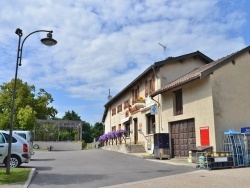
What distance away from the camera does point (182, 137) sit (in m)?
19.6

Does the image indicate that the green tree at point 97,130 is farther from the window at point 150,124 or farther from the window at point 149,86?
the window at point 150,124

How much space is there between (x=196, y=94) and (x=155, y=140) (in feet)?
14.3

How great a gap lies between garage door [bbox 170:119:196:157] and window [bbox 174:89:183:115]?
0.72 meters

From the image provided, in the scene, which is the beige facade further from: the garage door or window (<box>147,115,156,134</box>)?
the garage door

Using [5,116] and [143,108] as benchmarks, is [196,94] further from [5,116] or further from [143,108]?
[5,116]

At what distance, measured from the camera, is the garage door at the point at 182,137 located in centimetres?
1859

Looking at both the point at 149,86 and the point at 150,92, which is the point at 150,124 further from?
the point at 149,86

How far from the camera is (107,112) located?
1783 inches

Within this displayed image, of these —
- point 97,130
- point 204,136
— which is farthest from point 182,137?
point 97,130

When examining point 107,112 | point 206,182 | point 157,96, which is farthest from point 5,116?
point 206,182

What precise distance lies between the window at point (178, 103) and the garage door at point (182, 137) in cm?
72

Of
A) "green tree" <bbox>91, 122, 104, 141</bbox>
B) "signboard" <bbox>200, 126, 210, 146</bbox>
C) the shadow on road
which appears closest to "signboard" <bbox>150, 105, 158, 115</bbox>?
"signboard" <bbox>200, 126, 210, 146</bbox>

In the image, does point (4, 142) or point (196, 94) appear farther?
point (196, 94)

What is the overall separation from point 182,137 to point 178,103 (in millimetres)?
2272
